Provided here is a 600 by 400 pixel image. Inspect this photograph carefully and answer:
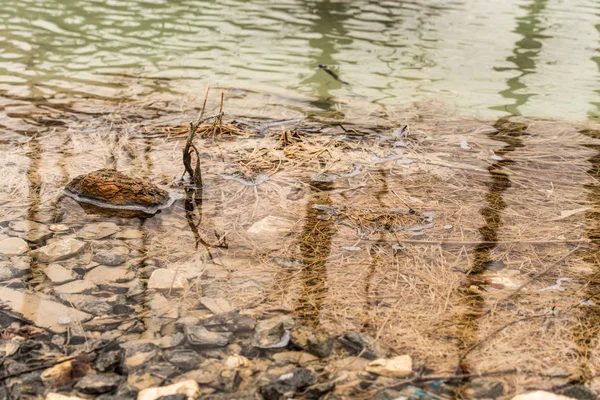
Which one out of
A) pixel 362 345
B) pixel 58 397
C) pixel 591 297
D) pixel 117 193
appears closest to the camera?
pixel 58 397

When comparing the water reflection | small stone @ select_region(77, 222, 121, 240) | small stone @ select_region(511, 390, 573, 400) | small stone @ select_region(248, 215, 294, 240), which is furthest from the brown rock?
the water reflection

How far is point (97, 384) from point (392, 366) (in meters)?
0.87

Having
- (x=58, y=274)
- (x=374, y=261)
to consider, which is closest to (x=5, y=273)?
(x=58, y=274)

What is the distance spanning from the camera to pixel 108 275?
2.23m

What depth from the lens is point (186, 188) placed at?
3.03 m

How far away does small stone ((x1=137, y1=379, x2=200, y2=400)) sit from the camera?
165cm

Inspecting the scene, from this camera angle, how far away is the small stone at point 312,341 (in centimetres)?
184

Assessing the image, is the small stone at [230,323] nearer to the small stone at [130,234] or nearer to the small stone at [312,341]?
the small stone at [312,341]

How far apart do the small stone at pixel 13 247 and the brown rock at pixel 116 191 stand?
454mm

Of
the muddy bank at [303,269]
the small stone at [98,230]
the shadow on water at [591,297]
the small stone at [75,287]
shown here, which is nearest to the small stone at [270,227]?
the muddy bank at [303,269]

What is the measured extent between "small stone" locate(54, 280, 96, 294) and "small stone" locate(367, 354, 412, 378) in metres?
1.08

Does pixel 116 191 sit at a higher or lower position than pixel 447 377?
higher

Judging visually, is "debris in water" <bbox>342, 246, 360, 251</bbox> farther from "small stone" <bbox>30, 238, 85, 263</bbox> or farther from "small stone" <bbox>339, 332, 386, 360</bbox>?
"small stone" <bbox>30, 238, 85, 263</bbox>

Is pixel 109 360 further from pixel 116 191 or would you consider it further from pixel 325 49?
pixel 325 49
